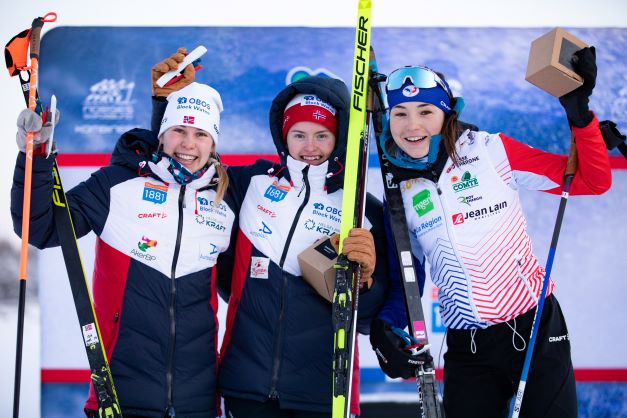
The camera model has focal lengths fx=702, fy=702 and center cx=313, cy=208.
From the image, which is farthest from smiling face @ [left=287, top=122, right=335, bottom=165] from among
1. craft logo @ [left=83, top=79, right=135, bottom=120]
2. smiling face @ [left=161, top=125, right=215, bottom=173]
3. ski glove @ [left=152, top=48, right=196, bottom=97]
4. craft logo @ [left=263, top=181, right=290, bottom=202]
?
craft logo @ [left=83, top=79, right=135, bottom=120]

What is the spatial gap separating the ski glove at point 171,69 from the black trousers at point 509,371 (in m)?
1.48

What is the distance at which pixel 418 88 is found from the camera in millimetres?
2752

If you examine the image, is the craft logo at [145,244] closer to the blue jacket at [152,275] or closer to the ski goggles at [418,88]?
the blue jacket at [152,275]

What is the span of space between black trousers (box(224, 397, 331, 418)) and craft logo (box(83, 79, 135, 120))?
7.74 ft

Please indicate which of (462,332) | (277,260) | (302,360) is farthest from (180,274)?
(462,332)

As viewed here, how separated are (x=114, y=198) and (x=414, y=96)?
1.22m

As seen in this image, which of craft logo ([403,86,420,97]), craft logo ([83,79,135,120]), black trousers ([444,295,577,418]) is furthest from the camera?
craft logo ([83,79,135,120])

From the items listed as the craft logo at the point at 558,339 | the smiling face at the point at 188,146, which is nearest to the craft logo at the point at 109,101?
the smiling face at the point at 188,146

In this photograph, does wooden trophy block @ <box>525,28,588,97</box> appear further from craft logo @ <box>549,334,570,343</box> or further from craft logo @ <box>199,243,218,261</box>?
craft logo @ <box>199,243,218,261</box>

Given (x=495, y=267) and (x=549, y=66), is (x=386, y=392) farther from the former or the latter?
(x=549, y=66)

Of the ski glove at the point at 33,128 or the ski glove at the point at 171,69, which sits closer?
the ski glove at the point at 33,128

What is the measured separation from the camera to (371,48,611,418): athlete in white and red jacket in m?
2.56

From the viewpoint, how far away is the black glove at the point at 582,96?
2432 mm

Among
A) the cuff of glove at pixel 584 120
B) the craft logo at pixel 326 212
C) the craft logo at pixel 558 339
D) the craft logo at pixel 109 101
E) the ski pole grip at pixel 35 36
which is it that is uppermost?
the craft logo at pixel 109 101
